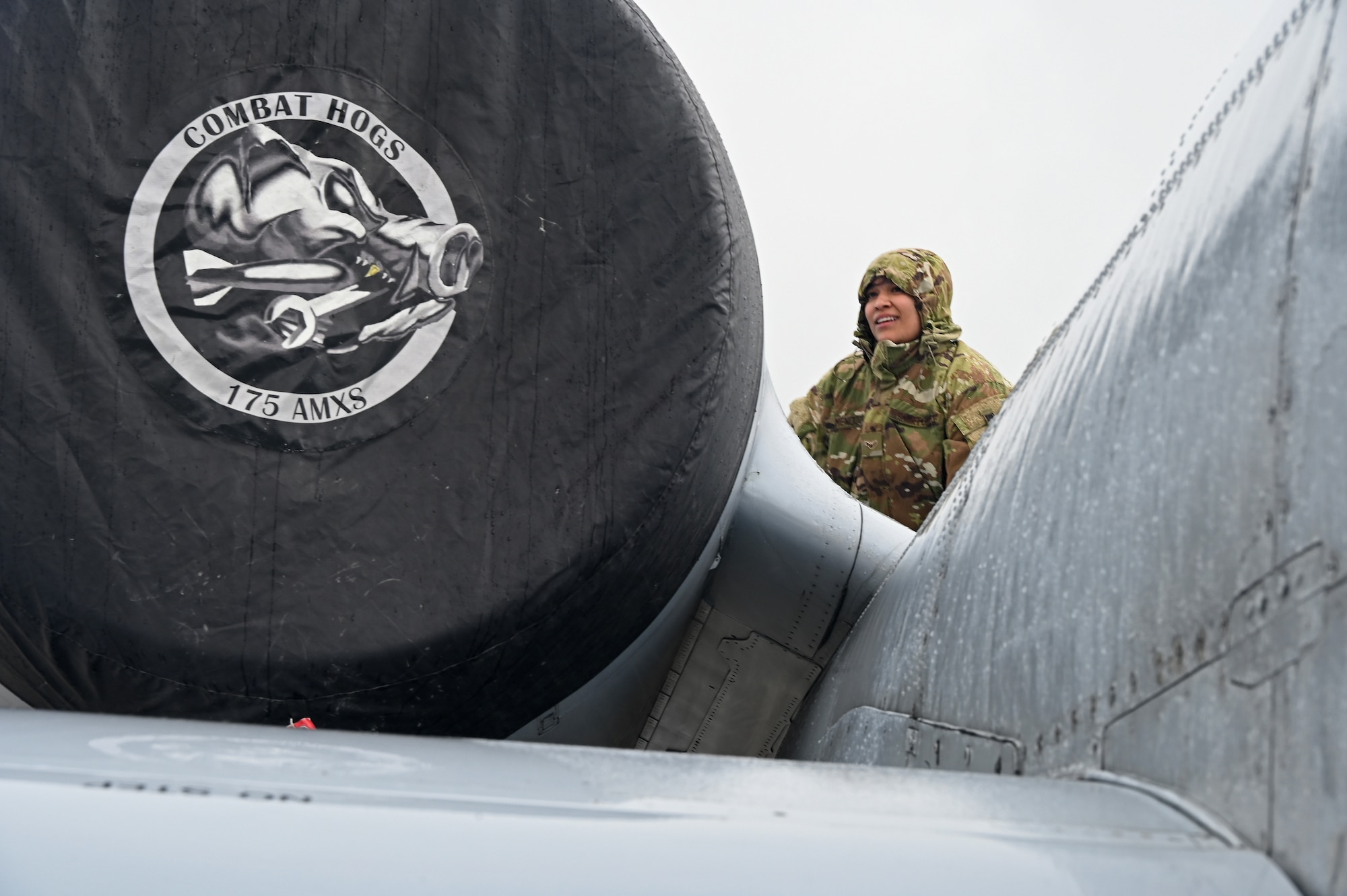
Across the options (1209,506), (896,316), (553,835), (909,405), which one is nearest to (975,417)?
(909,405)

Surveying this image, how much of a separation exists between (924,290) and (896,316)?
15cm

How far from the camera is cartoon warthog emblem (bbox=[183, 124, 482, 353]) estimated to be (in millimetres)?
1570

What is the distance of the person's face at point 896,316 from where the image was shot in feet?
Answer: 13.9

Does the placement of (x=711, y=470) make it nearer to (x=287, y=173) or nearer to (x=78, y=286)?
(x=287, y=173)

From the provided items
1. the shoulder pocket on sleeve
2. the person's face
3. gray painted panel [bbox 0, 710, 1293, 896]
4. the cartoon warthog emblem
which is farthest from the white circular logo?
the person's face

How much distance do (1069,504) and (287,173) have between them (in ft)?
3.80

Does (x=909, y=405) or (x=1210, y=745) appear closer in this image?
(x=1210, y=745)

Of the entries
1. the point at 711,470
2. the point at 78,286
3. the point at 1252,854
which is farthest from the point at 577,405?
the point at 1252,854

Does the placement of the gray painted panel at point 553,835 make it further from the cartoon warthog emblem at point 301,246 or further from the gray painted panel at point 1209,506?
the cartoon warthog emblem at point 301,246

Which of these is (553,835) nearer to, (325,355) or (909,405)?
(325,355)

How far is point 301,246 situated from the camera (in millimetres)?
1578

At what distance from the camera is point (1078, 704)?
92 cm

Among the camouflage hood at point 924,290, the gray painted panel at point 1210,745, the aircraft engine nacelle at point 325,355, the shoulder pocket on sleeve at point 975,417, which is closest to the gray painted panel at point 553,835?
the gray painted panel at point 1210,745

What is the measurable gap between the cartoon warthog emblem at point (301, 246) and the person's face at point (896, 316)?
2936mm
